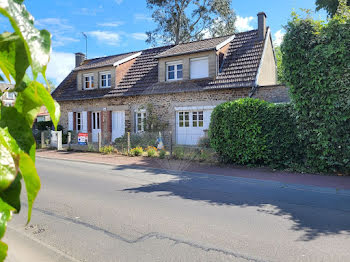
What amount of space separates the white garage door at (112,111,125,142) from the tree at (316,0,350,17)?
608 inches

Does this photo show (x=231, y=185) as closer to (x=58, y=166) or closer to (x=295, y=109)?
(x=295, y=109)

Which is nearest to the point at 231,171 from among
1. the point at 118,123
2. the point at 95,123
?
the point at 118,123

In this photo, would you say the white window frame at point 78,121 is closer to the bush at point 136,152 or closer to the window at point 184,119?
the window at point 184,119

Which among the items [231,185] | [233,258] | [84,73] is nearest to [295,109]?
[231,185]

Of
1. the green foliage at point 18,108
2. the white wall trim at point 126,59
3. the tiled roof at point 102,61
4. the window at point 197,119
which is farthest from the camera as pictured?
the tiled roof at point 102,61

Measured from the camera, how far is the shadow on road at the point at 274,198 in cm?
496

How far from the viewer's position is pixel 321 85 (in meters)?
9.22

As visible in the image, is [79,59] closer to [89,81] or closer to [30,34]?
[89,81]

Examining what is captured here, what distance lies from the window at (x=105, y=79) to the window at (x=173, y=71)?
5.12m

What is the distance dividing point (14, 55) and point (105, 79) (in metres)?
21.9

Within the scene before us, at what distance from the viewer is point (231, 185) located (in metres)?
8.18

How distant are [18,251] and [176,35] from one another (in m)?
27.8

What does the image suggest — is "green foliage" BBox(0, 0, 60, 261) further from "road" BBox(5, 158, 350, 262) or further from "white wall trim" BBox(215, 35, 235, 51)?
"white wall trim" BBox(215, 35, 235, 51)

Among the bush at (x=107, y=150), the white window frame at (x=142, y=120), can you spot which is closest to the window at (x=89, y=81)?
the white window frame at (x=142, y=120)
